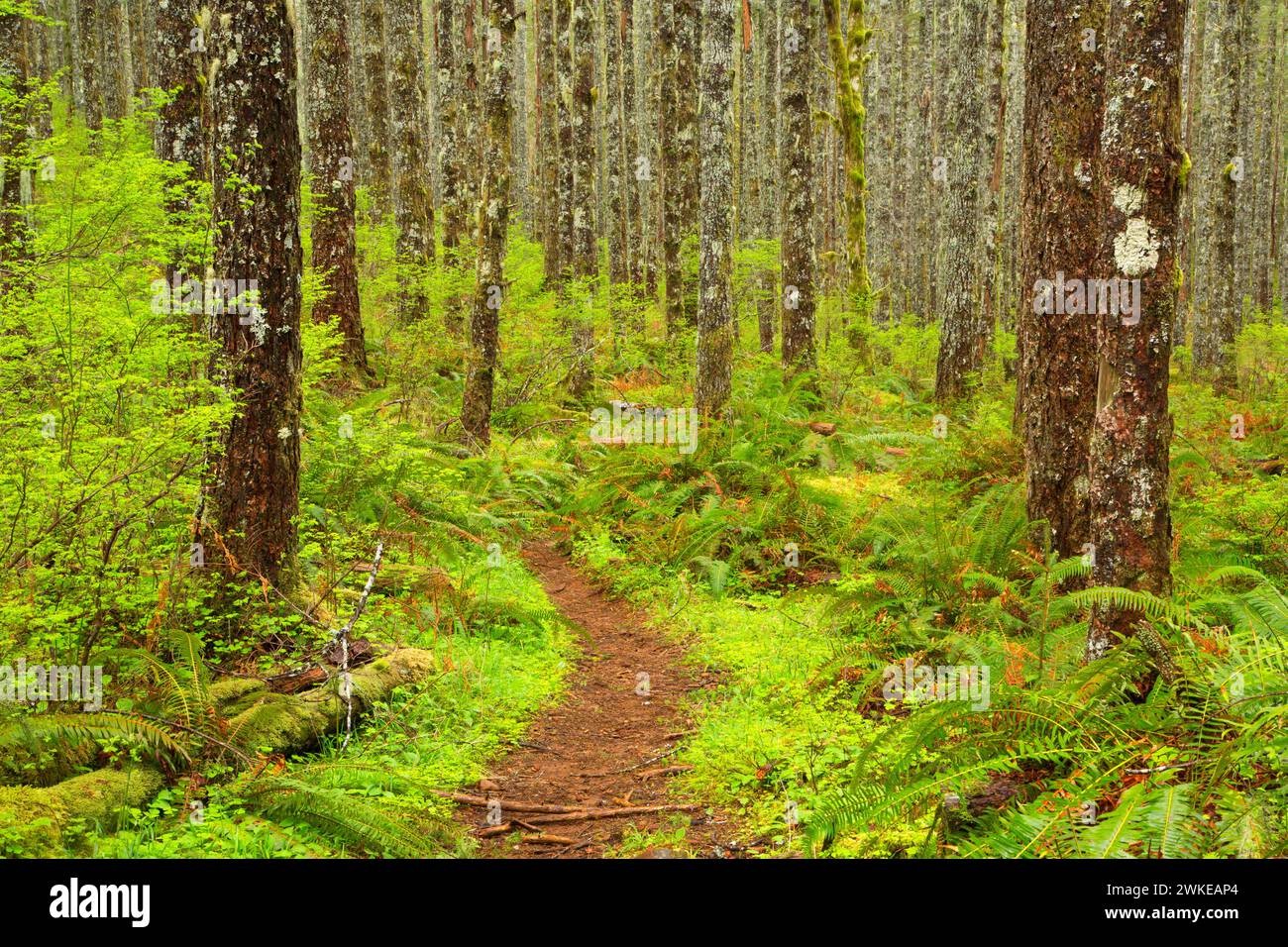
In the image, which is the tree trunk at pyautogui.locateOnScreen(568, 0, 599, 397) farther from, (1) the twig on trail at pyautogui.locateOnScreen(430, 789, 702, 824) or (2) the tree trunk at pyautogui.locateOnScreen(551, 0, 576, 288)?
(1) the twig on trail at pyautogui.locateOnScreen(430, 789, 702, 824)

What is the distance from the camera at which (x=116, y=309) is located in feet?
19.8

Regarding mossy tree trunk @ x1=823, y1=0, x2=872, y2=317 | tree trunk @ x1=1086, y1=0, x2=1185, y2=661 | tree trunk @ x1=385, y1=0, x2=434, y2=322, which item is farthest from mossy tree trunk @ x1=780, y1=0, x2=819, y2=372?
tree trunk @ x1=1086, y1=0, x2=1185, y2=661

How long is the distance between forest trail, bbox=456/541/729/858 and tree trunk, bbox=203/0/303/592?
225 cm

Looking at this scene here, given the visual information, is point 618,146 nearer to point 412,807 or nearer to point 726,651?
point 726,651

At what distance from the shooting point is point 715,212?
11273 millimetres

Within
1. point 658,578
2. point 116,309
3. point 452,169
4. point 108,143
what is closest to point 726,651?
point 658,578

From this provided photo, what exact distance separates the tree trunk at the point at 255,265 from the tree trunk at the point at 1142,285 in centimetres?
502

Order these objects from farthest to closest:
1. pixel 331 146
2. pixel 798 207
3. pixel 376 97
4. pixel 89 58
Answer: pixel 89 58, pixel 376 97, pixel 798 207, pixel 331 146

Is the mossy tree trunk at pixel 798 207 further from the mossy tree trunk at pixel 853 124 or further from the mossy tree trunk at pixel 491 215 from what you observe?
the mossy tree trunk at pixel 491 215

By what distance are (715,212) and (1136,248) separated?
23.6 feet

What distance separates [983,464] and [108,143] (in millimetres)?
10068

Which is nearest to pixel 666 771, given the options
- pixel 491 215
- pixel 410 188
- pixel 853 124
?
pixel 491 215

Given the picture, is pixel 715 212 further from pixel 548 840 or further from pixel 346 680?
pixel 548 840
